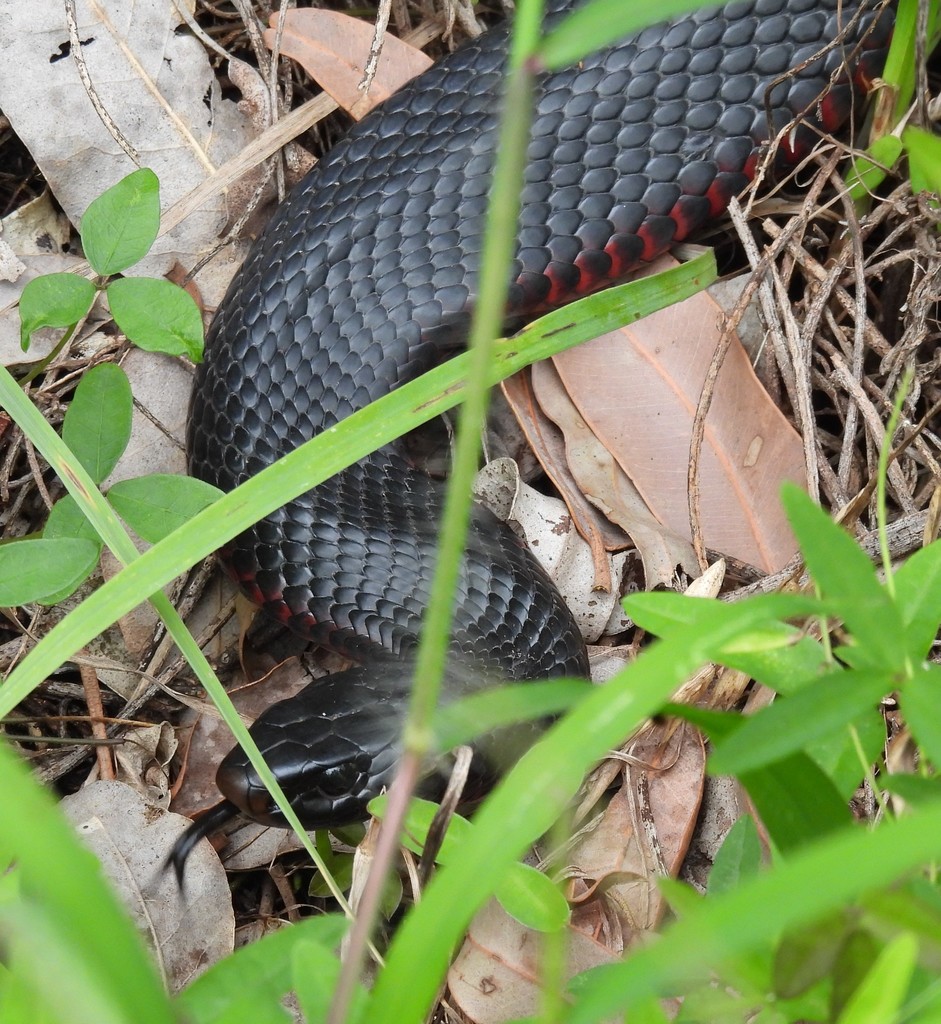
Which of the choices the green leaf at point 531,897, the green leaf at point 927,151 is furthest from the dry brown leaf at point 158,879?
the green leaf at point 927,151

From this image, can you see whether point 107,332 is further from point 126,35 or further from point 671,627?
point 671,627

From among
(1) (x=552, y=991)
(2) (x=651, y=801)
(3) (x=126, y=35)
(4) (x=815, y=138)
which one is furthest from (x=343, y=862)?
(3) (x=126, y=35)

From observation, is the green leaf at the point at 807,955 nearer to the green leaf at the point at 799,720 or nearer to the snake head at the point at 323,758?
the green leaf at the point at 799,720

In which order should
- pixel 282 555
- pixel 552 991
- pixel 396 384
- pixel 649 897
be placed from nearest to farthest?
pixel 552 991, pixel 649 897, pixel 282 555, pixel 396 384

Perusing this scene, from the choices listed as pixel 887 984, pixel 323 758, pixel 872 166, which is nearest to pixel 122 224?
pixel 323 758

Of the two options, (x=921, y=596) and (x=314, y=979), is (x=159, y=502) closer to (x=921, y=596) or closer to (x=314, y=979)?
(x=314, y=979)

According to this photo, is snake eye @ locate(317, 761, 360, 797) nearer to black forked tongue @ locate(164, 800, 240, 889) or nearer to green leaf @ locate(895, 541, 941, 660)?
black forked tongue @ locate(164, 800, 240, 889)
